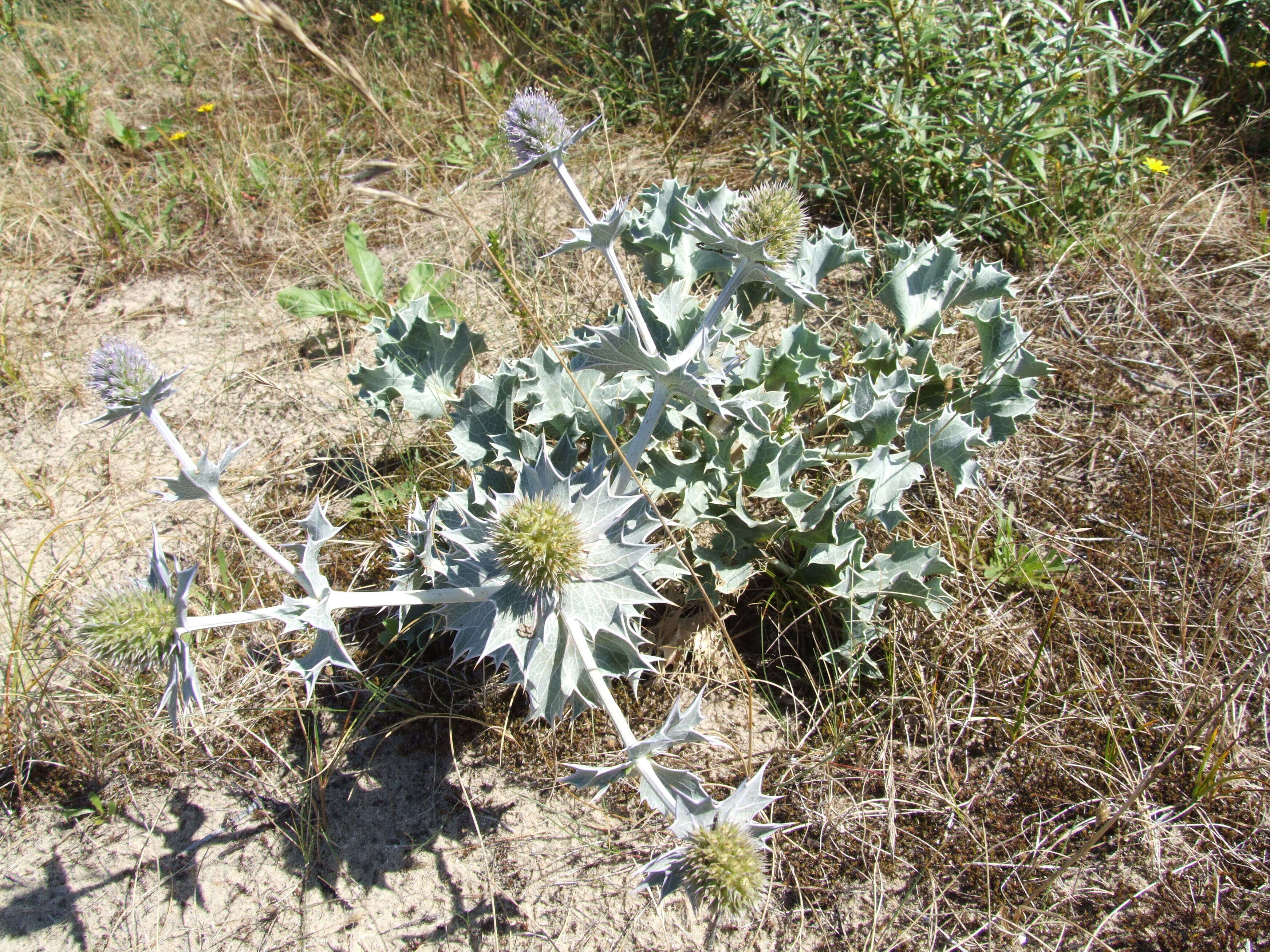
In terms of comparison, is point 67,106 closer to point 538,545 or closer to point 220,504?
point 220,504

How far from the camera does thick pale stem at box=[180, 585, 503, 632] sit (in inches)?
61.6

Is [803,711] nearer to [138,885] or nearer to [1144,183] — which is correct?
[138,885]

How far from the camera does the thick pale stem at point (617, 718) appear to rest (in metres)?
1.67

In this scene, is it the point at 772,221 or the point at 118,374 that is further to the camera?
the point at 772,221

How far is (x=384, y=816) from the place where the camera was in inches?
83.0

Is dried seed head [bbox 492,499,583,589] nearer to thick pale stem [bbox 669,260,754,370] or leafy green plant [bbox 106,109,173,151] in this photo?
thick pale stem [bbox 669,260,754,370]

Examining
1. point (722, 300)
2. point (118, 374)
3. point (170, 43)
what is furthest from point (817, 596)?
point (170, 43)

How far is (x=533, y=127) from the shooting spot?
2047 millimetres

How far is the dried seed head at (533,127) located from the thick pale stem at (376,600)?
3.77 ft

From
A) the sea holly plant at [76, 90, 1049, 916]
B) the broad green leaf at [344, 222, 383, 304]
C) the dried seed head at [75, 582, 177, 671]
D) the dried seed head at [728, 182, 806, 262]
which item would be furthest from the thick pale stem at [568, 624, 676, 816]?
the broad green leaf at [344, 222, 383, 304]

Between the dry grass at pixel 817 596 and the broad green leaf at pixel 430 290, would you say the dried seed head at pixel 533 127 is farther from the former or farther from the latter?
the broad green leaf at pixel 430 290

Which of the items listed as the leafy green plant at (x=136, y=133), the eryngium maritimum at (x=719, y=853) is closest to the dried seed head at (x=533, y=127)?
the eryngium maritimum at (x=719, y=853)

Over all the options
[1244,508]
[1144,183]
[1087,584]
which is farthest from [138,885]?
[1144,183]

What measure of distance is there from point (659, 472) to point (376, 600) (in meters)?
0.83
